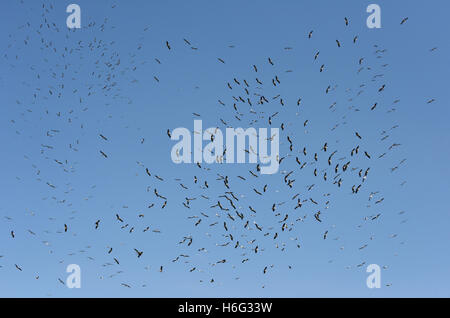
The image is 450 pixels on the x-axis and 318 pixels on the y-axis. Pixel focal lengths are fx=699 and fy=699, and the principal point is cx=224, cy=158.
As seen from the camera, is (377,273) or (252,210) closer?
(377,273)

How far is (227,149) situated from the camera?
12.3m
